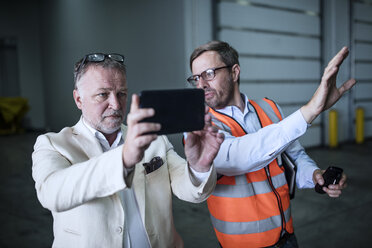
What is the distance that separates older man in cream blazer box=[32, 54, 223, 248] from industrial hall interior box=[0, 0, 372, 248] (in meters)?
1.65

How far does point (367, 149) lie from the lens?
655cm

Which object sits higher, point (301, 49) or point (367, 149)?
point (301, 49)

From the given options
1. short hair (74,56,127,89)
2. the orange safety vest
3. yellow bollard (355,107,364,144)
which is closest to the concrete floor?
the orange safety vest

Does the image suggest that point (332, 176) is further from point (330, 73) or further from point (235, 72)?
point (235, 72)

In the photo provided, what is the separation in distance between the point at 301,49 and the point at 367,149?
97.8 inches

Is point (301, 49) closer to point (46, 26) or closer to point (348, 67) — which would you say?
point (348, 67)

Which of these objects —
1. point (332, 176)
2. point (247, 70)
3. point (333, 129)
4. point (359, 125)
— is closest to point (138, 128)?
point (332, 176)

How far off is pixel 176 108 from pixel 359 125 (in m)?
7.68

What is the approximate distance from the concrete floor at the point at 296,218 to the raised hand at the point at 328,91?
190cm

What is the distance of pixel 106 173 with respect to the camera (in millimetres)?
919

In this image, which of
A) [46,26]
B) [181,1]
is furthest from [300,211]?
[46,26]

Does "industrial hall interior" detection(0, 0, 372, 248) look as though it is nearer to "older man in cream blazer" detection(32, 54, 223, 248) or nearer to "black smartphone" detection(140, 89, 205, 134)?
"older man in cream blazer" detection(32, 54, 223, 248)

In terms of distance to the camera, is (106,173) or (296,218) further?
(296,218)

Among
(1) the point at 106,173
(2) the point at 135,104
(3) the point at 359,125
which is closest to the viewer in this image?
(2) the point at 135,104
